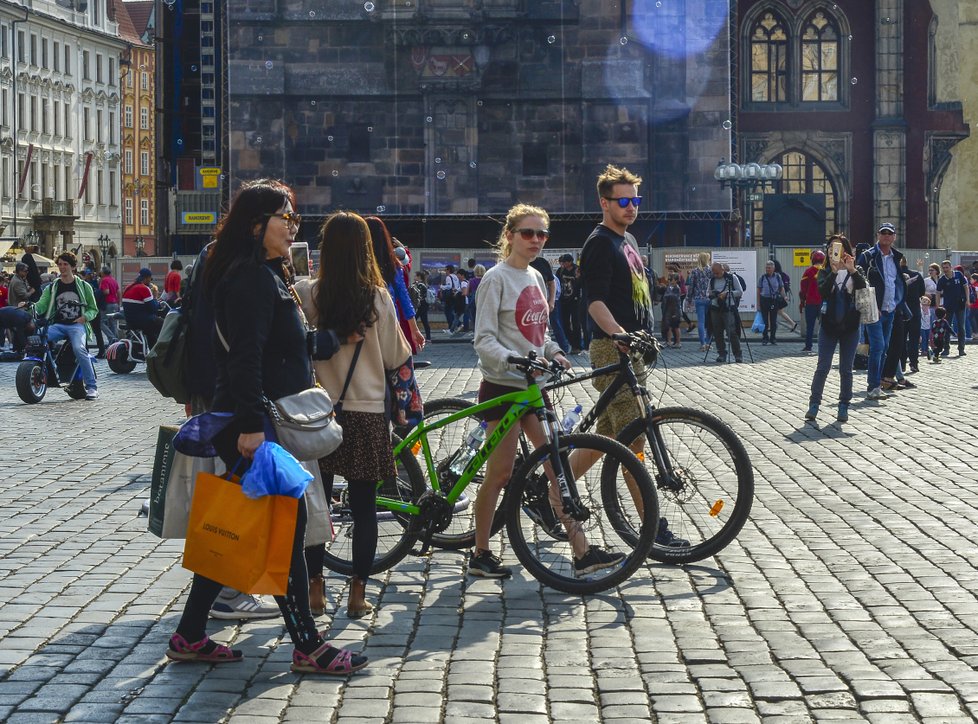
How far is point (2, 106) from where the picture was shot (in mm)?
88375

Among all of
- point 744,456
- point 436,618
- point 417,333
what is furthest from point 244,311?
point 417,333

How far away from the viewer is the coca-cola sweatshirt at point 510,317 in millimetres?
8031

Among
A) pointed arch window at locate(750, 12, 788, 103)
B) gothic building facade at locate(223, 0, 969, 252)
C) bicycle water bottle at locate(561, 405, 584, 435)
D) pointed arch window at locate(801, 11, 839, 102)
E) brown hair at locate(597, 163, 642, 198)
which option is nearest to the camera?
bicycle water bottle at locate(561, 405, 584, 435)

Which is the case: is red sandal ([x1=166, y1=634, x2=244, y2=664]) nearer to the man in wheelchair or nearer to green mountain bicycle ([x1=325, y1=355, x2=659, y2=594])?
green mountain bicycle ([x1=325, y1=355, x2=659, y2=594])

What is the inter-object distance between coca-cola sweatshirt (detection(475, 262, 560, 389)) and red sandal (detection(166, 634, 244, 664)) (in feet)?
7.51

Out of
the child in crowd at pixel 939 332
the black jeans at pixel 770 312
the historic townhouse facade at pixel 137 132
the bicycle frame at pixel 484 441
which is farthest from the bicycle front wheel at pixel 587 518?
the historic townhouse facade at pixel 137 132

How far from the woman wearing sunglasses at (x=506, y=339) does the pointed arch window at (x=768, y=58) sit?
44456mm

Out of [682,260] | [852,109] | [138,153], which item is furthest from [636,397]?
[138,153]

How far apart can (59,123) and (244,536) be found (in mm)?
93391

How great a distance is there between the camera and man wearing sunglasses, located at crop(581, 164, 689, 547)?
8664 mm

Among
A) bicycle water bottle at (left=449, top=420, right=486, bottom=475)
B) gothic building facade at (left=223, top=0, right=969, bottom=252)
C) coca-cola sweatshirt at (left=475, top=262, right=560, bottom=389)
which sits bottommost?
bicycle water bottle at (left=449, top=420, right=486, bottom=475)

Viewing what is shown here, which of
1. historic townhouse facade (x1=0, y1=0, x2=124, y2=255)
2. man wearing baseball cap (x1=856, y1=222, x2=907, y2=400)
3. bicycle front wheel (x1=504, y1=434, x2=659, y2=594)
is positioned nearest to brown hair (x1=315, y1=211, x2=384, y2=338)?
bicycle front wheel (x1=504, y1=434, x2=659, y2=594)

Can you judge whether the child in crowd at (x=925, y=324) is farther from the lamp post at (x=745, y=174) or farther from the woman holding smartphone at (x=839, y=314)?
the lamp post at (x=745, y=174)

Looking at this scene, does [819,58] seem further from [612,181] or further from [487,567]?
[487,567]
